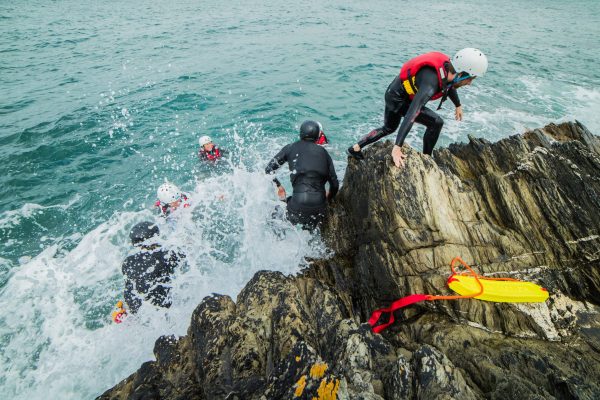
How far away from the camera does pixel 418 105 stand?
5.59 m

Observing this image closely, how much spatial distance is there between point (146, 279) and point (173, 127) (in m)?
10.3

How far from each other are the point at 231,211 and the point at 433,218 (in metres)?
6.38

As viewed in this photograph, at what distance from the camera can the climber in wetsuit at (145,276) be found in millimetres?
6668

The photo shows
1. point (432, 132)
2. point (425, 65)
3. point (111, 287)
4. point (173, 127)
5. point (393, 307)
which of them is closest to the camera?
point (393, 307)

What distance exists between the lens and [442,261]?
514 centimetres

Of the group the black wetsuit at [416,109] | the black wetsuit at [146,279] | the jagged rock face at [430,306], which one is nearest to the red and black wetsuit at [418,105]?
the black wetsuit at [416,109]

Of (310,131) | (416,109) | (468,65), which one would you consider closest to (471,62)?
(468,65)

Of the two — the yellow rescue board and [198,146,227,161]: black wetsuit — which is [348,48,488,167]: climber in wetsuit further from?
[198,146,227,161]: black wetsuit

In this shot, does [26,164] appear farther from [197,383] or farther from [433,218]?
[433,218]

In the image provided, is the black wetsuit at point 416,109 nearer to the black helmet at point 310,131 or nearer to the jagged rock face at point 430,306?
the jagged rock face at point 430,306

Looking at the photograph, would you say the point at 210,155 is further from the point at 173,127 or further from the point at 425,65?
the point at 425,65

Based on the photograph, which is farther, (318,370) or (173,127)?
(173,127)

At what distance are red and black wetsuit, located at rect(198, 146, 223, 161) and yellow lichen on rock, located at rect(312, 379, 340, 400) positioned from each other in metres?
10.5

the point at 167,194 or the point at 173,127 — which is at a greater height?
the point at 167,194
